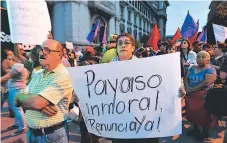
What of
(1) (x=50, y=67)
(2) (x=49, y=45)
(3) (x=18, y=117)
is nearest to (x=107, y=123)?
(1) (x=50, y=67)

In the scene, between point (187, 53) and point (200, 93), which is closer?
point (200, 93)

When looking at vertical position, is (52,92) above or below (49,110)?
above

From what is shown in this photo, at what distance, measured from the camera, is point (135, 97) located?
230cm

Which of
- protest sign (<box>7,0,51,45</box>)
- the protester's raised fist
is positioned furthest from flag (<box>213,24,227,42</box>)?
the protester's raised fist

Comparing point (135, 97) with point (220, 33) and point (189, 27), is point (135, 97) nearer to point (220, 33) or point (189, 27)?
point (220, 33)

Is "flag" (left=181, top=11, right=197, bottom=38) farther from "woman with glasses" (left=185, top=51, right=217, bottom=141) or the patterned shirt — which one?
the patterned shirt

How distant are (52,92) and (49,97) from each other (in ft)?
0.16

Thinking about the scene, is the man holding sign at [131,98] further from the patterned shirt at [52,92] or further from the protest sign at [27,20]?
the protest sign at [27,20]

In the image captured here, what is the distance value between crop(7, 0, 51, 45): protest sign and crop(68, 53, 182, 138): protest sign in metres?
2.06

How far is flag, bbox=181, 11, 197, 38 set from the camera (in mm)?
9188

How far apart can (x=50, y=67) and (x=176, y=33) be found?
7208mm

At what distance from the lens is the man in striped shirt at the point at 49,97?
2199mm

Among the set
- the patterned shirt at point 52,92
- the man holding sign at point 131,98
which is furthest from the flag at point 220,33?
the patterned shirt at point 52,92

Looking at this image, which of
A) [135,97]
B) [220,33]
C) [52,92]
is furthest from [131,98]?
[220,33]
